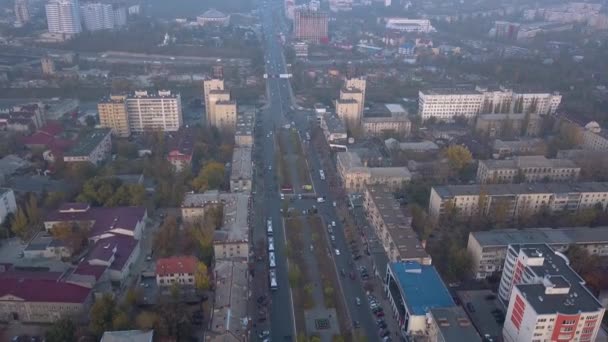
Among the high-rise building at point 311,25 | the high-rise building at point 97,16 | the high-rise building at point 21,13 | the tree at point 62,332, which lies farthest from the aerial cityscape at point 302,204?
the high-rise building at point 21,13

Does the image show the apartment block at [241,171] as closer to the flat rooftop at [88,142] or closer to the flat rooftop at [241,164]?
the flat rooftop at [241,164]

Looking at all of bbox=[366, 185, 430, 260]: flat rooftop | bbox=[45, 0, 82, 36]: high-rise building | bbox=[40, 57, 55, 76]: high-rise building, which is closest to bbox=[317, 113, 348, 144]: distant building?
bbox=[366, 185, 430, 260]: flat rooftop

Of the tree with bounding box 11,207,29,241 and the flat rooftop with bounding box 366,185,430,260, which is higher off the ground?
the flat rooftop with bounding box 366,185,430,260

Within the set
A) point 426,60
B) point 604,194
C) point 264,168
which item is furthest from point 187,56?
point 604,194

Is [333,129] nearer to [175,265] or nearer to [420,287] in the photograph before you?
[175,265]

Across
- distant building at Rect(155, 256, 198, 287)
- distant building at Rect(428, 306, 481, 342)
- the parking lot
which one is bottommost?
the parking lot

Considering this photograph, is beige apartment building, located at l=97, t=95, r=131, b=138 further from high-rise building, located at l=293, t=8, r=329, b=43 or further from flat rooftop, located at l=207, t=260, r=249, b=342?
high-rise building, located at l=293, t=8, r=329, b=43

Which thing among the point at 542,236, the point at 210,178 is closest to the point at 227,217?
the point at 210,178

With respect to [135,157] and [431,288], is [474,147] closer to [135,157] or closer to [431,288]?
[431,288]

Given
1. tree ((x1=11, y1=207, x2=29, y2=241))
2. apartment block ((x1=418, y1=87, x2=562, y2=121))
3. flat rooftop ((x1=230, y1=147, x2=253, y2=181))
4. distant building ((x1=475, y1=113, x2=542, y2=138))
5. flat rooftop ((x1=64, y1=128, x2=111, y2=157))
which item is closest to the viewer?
tree ((x1=11, y1=207, x2=29, y2=241))
